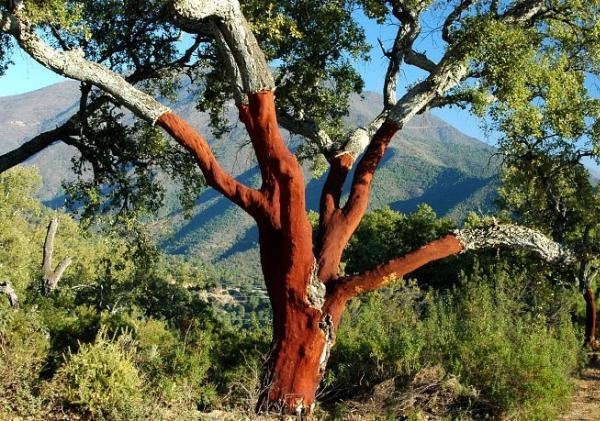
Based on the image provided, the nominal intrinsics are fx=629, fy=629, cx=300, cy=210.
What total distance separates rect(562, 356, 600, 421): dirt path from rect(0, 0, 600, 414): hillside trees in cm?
250

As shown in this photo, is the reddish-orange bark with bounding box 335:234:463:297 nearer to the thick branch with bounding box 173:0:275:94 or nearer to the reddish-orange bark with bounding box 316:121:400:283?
the reddish-orange bark with bounding box 316:121:400:283

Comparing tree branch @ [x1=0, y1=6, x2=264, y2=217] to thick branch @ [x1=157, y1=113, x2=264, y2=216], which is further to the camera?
thick branch @ [x1=157, y1=113, x2=264, y2=216]

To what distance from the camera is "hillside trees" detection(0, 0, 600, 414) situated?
764 cm

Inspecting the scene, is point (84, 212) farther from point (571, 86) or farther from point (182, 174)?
point (571, 86)

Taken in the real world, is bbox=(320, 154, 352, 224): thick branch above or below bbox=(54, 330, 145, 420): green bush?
above

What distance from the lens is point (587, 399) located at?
432 inches

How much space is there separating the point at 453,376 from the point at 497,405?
2.27ft

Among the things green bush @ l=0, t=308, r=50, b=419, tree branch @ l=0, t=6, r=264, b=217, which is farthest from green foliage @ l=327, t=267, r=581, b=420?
green bush @ l=0, t=308, r=50, b=419

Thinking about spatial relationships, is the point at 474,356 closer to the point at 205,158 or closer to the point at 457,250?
the point at 457,250

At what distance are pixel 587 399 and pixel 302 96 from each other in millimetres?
7246

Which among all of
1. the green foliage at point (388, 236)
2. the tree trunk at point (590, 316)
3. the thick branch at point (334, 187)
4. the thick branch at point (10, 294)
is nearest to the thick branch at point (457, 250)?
the thick branch at point (334, 187)

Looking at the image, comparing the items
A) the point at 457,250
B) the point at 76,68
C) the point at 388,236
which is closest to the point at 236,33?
the point at 76,68

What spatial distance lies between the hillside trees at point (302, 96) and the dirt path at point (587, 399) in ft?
8.21

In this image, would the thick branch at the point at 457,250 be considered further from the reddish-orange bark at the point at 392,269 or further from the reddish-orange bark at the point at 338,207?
the reddish-orange bark at the point at 338,207
